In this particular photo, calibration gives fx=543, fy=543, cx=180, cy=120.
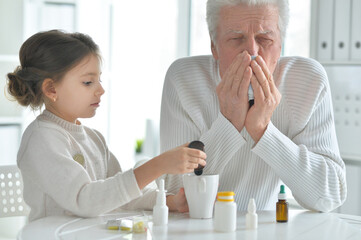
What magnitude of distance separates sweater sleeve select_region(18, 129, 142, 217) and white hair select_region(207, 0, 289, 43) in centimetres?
59

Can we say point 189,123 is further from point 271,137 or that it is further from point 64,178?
point 64,178

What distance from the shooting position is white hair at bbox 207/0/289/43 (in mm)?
1612

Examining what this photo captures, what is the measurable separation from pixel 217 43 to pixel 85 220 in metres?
0.70

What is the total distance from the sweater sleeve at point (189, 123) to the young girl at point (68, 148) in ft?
0.58

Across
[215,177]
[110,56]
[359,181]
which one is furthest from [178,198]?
[110,56]

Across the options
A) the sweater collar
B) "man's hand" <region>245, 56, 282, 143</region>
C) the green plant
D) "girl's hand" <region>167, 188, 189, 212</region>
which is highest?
"man's hand" <region>245, 56, 282, 143</region>

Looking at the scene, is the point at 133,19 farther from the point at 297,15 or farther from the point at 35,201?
the point at 35,201

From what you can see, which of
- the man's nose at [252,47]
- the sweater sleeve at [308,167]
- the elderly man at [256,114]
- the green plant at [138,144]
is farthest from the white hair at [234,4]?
the green plant at [138,144]

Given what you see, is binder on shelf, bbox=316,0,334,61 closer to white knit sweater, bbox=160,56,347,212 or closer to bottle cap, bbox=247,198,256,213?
white knit sweater, bbox=160,56,347,212

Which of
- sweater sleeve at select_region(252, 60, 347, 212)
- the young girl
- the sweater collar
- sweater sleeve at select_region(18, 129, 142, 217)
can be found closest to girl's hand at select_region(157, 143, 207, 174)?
the young girl

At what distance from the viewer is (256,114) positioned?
150 centimetres

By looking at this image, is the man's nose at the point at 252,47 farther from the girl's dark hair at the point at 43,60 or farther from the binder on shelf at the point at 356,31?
the binder on shelf at the point at 356,31

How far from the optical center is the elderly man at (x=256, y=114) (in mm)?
1490

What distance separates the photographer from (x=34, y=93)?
1624 millimetres
